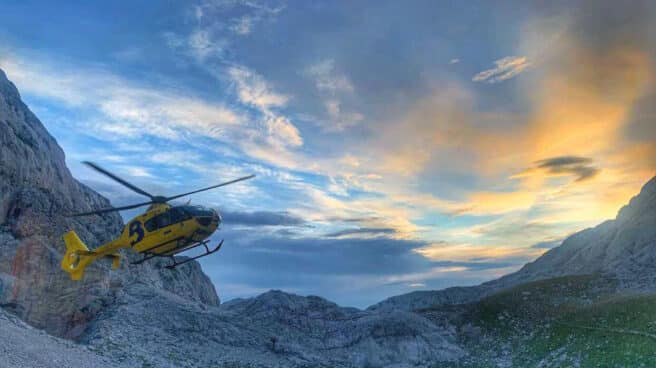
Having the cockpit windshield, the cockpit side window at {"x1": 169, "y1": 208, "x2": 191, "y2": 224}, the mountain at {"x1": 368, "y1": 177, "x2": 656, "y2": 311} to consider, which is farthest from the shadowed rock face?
the mountain at {"x1": 368, "y1": 177, "x2": 656, "y2": 311}

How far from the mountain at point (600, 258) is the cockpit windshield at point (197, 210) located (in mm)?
73001

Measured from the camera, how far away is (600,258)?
10844 centimetres

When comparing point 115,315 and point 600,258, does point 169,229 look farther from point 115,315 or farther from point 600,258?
point 600,258

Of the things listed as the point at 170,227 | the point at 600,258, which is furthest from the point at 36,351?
the point at 600,258

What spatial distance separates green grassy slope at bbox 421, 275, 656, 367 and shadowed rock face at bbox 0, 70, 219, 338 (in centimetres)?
4467

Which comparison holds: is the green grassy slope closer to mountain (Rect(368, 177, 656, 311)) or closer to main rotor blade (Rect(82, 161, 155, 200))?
mountain (Rect(368, 177, 656, 311))

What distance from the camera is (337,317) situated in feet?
251

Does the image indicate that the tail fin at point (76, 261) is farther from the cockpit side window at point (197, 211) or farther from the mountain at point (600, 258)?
the mountain at point (600, 258)

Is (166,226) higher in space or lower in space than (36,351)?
higher

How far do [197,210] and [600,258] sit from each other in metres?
107

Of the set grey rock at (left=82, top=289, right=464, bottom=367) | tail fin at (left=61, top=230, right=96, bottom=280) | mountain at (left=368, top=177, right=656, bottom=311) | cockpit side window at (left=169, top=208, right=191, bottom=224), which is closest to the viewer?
cockpit side window at (left=169, top=208, right=191, bottom=224)

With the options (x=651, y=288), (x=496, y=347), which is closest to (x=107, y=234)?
(x=496, y=347)

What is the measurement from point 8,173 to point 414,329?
56371 millimetres

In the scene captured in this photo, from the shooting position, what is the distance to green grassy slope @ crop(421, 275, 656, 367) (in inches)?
1705
